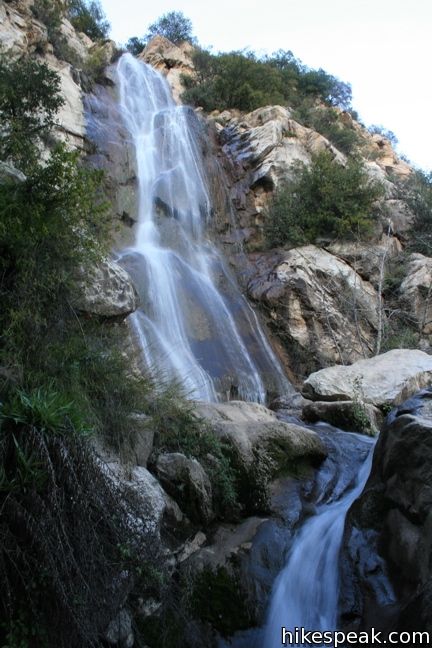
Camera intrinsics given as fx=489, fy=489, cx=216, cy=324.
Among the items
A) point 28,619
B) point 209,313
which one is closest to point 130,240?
point 209,313

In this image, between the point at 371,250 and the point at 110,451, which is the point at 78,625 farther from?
the point at 371,250

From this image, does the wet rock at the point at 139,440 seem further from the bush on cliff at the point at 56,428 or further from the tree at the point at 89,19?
the tree at the point at 89,19

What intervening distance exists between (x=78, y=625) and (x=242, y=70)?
88.8ft

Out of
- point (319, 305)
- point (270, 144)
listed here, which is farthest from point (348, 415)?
point (270, 144)

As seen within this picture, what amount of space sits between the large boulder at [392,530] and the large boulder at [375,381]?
431cm

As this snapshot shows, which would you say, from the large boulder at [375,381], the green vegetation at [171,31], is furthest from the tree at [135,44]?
the large boulder at [375,381]

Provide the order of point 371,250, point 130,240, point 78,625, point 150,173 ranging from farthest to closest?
point 150,173 < point 371,250 < point 130,240 < point 78,625

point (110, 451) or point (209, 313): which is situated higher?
point (209, 313)

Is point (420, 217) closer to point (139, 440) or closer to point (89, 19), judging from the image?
point (139, 440)

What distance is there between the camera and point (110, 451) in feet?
15.5

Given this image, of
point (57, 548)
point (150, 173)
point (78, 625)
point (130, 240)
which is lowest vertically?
point (78, 625)

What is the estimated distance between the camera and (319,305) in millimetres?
14703

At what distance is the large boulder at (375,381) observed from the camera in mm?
9734

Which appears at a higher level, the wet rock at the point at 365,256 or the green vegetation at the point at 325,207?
the green vegetation at the point at 325,207
